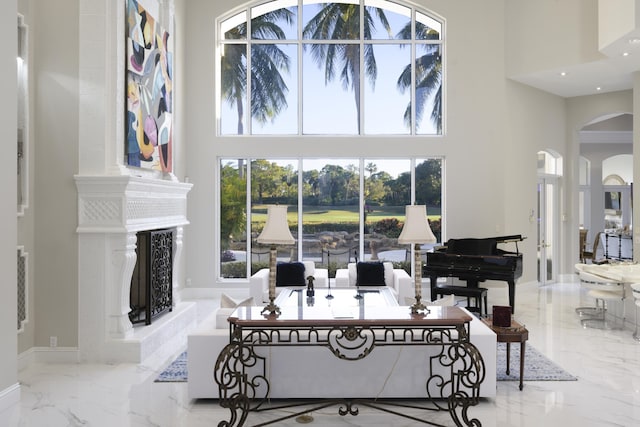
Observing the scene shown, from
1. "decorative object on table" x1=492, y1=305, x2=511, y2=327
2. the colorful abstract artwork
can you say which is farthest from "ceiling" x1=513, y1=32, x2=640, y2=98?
the colorful abstract artwork

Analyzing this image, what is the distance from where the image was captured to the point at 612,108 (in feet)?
38.8

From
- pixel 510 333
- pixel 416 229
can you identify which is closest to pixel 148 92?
pixel 416 229

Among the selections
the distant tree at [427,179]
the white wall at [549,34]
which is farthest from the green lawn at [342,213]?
the white wall at [549,34]

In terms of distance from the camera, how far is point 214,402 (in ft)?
16.5

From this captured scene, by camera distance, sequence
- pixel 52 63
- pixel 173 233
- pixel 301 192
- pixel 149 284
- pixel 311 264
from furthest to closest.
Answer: pixel 301 192
pixel 311 264
pixel 173 233
pixel 149 284
pixel 52 63

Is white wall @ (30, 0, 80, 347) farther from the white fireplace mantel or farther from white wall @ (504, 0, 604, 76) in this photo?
white wall @ (504, 0, 604, 76)

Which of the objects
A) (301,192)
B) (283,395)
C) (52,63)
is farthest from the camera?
(301,192)

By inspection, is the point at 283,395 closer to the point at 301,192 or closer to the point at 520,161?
the point at 301,192

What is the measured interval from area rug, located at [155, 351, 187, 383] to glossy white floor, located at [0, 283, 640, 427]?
0.10 meters

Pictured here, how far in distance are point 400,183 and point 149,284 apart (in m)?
5.51

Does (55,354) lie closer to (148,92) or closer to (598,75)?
(148,92)

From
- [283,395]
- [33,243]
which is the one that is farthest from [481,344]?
[33,243]

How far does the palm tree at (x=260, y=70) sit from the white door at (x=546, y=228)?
18.9ft

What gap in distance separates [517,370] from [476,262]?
308cm
